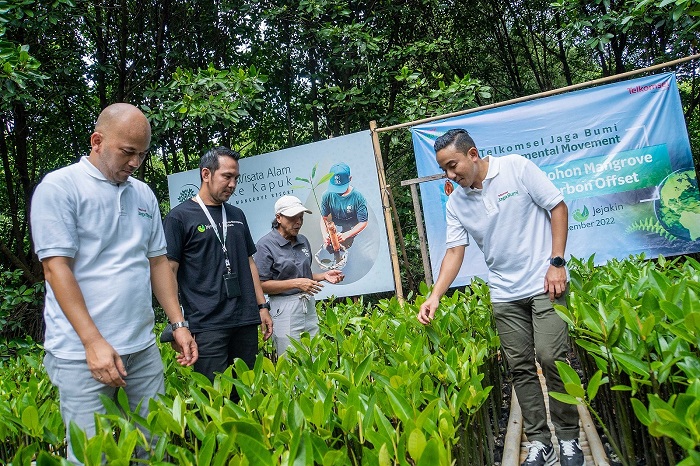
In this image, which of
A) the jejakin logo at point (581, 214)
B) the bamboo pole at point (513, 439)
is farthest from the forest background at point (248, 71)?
→ the bamboo pole at point (513, 439)

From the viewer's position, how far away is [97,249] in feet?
7.57

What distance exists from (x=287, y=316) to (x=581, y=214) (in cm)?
281

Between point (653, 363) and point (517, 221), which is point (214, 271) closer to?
point (517, 221)

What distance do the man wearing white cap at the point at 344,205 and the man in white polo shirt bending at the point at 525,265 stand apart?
2.54m

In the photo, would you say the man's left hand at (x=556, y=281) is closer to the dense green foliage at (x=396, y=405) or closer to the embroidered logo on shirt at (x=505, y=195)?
the dense green foliage at (x=396, y=405)

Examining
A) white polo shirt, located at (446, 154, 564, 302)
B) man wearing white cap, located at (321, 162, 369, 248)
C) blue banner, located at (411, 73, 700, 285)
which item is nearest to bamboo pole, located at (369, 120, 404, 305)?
man wearing white cap, located at (321, 162, 369, 248)

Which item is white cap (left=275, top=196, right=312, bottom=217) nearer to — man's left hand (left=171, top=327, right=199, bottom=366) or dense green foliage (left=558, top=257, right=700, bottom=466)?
man's left hand (left=171, top=327, right=199, bottom=366)

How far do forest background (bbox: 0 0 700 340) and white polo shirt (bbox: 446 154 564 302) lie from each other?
147 inches

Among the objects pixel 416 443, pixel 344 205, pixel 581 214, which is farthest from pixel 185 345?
pixel 581 214

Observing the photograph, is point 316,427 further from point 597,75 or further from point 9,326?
point 597,75

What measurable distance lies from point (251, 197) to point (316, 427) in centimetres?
464

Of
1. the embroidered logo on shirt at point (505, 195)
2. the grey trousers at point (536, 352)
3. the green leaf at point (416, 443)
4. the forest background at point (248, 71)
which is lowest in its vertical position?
the grey trousers at point (536, 352)

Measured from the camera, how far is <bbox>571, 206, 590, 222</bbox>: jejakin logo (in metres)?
5.19

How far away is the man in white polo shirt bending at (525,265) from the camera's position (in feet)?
9.91
